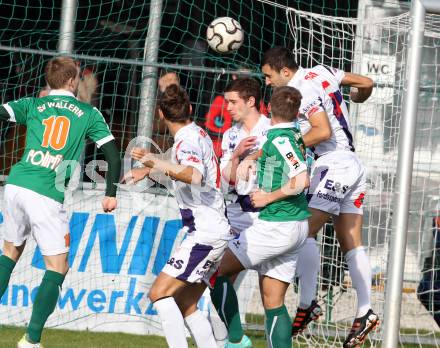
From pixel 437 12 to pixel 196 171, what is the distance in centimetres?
180

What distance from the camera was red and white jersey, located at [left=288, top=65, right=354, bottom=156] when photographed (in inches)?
289

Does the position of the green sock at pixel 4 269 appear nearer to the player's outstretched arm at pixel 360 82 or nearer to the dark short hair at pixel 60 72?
the dark short hair at pixel 60 72

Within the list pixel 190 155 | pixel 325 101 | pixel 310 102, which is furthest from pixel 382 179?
pixel 190 155

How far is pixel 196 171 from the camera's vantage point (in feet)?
20.7

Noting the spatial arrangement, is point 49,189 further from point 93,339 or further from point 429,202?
point 429,202

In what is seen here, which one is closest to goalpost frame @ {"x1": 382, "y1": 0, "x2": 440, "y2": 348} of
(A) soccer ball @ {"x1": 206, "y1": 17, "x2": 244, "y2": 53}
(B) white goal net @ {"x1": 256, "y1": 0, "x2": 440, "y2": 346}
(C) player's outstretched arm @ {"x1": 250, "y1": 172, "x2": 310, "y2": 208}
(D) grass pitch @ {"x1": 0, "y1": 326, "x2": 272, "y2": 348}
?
(C) player's outstretched arm @ {"x1": 250, "y1": 172, "x2": 310, "y2": 208}

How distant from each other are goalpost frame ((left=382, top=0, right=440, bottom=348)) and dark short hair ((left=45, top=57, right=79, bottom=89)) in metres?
2.43

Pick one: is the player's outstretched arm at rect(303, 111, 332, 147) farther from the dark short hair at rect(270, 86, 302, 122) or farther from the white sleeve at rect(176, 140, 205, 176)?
the white sleeve at rect(176, 140, 205, 176)

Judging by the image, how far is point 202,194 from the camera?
6.60 meters

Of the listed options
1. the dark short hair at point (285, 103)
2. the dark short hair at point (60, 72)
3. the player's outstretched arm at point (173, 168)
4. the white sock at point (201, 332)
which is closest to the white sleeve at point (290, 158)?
the dark short hair at point (285, 103)

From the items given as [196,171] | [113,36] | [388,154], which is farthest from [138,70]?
[196,171]

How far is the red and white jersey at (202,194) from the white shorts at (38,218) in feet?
3.14

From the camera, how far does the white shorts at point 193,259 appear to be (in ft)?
21.1

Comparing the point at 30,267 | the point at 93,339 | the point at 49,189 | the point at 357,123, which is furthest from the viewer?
the point at 357,123
